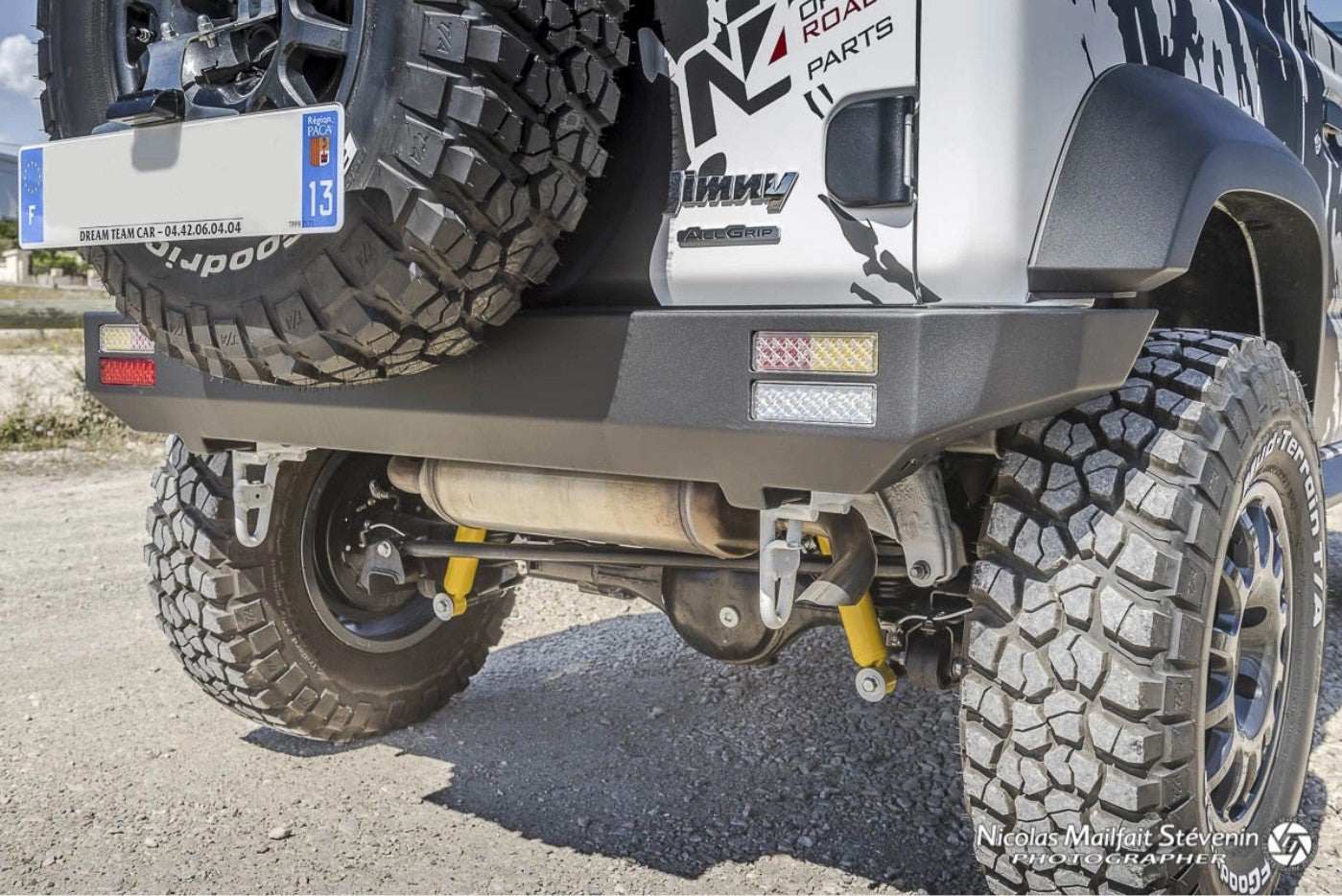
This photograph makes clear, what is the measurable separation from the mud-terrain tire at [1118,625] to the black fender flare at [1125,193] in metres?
0.25

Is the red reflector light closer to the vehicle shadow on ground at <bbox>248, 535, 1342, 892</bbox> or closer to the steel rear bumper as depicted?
the steel rear bumper

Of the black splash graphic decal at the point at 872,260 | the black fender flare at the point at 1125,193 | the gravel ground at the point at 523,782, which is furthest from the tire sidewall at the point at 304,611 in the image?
the black fender flare at the point at 1125,193

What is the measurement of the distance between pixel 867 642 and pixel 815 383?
79 centimetres

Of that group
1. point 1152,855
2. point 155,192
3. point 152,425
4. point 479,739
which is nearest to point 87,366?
point 152,425

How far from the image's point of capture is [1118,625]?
69.9 inches

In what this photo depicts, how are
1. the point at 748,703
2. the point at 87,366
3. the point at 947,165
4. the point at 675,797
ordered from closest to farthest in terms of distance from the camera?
the point at 947,165, the point at 87,366, the point at 675,797, the point at 748,703

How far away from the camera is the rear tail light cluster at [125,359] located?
2.39m

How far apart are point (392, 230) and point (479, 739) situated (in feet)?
5.95

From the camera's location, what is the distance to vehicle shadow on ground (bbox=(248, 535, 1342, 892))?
2.52m

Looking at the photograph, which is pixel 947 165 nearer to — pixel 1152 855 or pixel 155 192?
pixel 1152 855

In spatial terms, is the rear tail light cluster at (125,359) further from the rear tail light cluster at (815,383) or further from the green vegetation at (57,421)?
the green vegetation at (57,421)

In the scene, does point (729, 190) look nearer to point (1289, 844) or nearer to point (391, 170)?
point (391, 170)

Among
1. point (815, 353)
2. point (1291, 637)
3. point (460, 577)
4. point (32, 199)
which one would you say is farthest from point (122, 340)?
point (1291, 637)

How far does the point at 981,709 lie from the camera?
1894 mm
